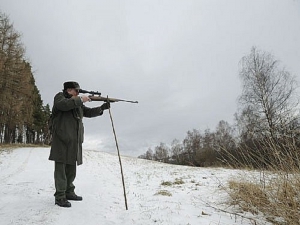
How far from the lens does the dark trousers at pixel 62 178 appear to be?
3.99 m

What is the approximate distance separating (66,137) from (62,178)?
0.69 metres

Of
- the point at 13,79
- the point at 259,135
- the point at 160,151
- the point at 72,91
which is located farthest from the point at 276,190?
the point at 160,151

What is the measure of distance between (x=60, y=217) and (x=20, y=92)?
2124 cm

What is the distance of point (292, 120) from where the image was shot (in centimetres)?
382

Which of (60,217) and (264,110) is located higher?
(264,110)

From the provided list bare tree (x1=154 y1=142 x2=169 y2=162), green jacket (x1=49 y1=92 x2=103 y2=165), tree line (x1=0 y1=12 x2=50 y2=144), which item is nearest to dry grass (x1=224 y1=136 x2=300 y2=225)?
green jacket (x1=49 y1=92 x2=103 y2=165)

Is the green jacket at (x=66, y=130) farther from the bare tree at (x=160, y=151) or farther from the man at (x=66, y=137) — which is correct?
the bare tree at (x=160, y=151)

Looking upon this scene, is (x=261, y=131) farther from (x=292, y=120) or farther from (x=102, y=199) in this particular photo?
(x=102, y=199)

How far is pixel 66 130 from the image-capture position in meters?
4.23

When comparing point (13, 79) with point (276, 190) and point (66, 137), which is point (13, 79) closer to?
point (66, 137)

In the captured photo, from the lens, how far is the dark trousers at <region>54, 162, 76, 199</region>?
3.99 meters

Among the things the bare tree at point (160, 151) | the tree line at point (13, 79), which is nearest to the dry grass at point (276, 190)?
the tree line at point (13, 79)

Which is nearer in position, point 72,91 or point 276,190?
point 276,190

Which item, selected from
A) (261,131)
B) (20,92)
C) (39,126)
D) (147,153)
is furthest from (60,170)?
(147,153)
